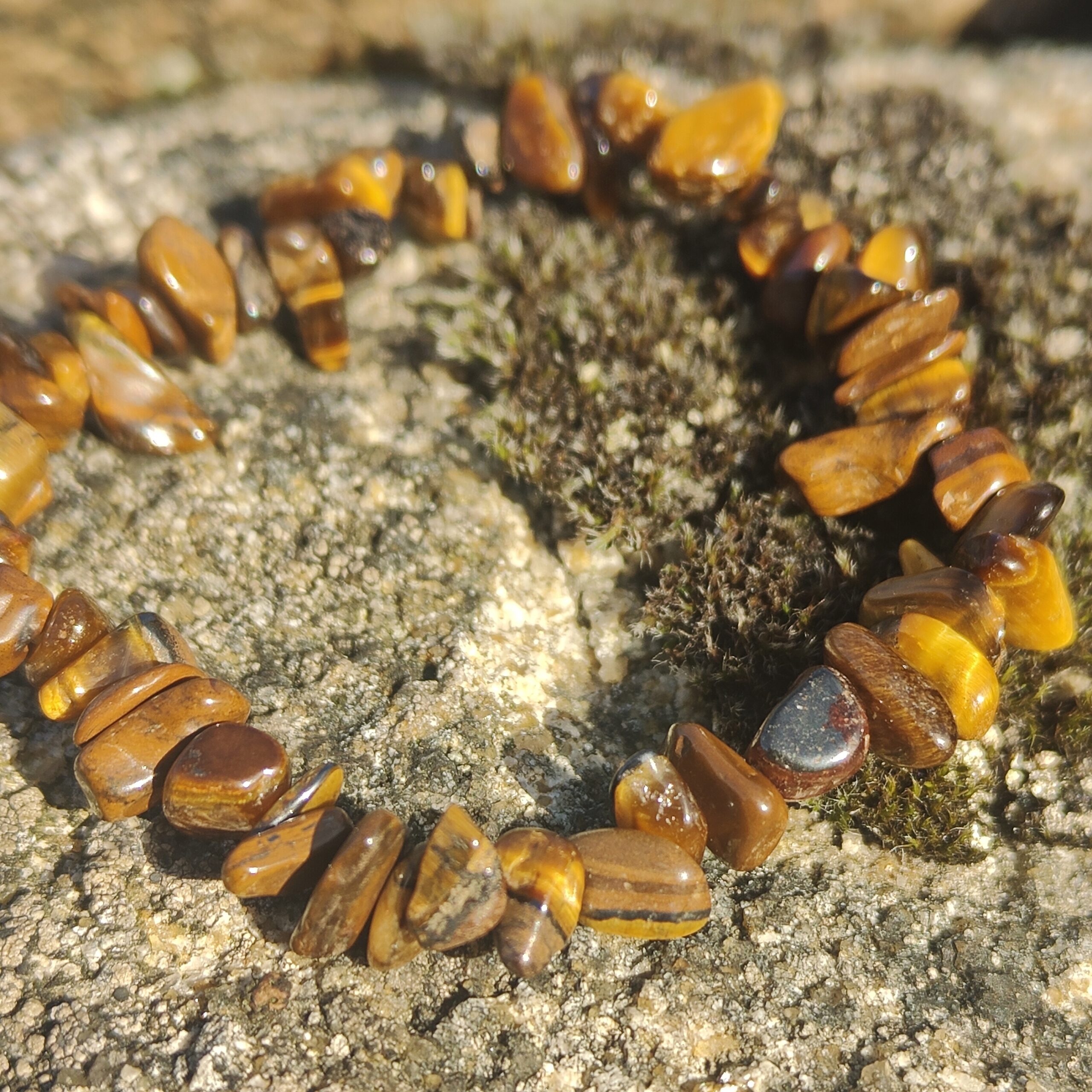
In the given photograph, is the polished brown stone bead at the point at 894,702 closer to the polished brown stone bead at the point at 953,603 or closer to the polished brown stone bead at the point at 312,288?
the polished brown stone bead at the point at 953,603

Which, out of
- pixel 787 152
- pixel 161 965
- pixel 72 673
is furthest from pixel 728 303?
pixel 161 965

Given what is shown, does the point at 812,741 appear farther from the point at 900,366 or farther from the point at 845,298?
the point at 845,298

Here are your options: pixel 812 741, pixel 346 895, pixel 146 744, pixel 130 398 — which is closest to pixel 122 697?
pixel 146 744

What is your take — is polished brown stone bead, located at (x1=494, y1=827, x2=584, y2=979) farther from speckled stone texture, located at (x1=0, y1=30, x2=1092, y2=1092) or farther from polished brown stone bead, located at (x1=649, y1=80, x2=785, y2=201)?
polished brown stone bead, located at (x1=649, y1=80, x2=785, y2=201)

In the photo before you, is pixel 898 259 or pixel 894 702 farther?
pixel 898 259

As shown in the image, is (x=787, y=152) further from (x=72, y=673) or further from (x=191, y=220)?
(x=72, y=673)

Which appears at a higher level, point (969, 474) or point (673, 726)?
point (969, 474)
